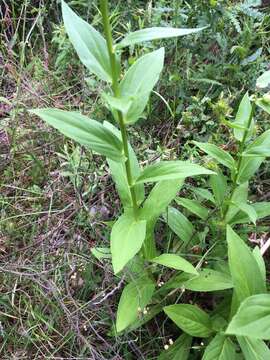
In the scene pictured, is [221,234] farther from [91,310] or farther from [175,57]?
[175,57]

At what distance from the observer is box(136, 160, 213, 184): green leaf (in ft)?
4.79

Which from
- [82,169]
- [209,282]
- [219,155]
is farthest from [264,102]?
[82,169]

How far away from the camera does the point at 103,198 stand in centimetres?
203

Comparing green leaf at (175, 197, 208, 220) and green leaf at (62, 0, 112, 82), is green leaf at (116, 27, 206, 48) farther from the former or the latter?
green leaf at (175, 197, 208, 220)

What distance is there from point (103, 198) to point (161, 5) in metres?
1.06

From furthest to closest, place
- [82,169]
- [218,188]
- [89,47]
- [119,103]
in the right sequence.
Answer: [82,169]
[218,188]
[89,47]
[119,103]

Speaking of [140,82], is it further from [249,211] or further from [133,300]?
[133,300]

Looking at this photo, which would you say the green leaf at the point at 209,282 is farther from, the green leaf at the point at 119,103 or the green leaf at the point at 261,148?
the green leaf at the point at 119,103

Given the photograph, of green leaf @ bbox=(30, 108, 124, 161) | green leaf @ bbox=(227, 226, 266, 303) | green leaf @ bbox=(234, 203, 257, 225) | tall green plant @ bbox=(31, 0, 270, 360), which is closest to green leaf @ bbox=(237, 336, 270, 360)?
tall green plant @ bbox=(31, 0, 270, 360)

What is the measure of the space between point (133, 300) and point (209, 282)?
0.26 meters

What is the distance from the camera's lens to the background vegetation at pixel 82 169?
183 centimetres

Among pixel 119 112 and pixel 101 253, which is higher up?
pixel 119 112

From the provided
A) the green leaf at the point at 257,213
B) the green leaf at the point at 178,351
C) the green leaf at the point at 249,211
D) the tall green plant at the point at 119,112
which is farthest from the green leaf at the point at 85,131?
the green leaf at the point at 178,351

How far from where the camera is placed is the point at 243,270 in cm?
158
